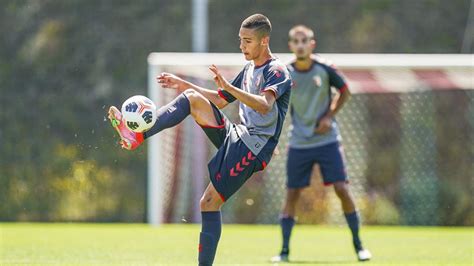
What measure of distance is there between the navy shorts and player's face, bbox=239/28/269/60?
1.53 ft

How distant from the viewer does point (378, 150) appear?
16.7 metres

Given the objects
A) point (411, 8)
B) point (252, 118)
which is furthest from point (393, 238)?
point (411, 8)

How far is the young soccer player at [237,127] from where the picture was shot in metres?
6.95

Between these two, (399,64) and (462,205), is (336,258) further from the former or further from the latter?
(462,205)

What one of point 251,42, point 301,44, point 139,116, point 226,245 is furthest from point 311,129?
point 139,116

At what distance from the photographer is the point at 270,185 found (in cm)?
1579

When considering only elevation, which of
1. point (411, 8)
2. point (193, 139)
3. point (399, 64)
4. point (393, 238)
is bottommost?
point (393, 238)

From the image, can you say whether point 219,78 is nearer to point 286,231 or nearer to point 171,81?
point 171,81

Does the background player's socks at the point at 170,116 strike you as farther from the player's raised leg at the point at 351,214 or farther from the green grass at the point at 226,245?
the player's raised leg at the point at 351,214

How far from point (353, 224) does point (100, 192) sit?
8.54m

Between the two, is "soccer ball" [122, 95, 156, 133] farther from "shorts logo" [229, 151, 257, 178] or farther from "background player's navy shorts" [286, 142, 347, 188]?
"background player's navy shorts" [286, 142, 347, 188]

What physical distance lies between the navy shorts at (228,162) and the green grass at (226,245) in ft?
6.39

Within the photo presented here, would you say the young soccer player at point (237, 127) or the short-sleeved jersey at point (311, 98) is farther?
the short-sleeved jersey at point (311, 98)

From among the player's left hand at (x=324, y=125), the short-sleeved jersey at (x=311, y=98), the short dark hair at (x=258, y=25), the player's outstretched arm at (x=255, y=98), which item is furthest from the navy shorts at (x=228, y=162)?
the short-sleeved jersey at (x=311, y=98)
